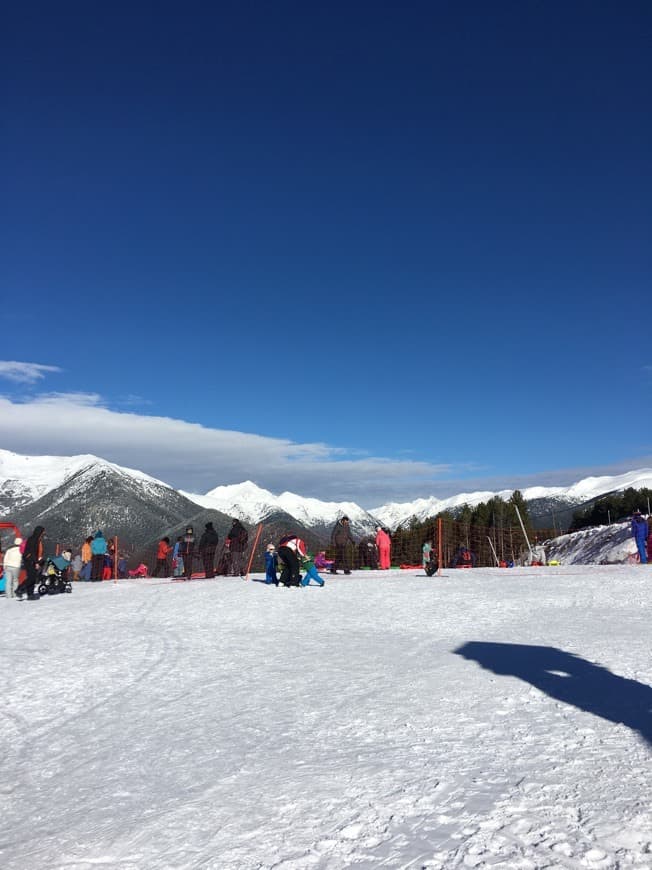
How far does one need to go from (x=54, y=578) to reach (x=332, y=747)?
14785mm

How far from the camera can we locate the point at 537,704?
19.4 ft

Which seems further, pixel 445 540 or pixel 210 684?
pixel 445 540

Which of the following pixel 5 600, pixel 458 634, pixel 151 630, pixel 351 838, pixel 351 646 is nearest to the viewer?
pixel 351 838

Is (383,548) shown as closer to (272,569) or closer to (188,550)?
(188,550)

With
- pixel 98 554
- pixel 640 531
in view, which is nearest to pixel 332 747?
pixel 640 531

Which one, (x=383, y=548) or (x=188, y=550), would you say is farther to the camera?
(x=383, y=548)

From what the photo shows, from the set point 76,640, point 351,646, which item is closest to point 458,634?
point 351,646

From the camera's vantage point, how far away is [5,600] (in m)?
17.1

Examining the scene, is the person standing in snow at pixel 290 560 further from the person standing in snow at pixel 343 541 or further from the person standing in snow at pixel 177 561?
the person standing in snow at pixel 177 561

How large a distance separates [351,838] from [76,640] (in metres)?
7.97

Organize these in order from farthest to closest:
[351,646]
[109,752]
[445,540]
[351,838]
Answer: [445,540] → [351,646] → [109,752] → [351,838]

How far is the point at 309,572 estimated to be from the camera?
17.7 metres

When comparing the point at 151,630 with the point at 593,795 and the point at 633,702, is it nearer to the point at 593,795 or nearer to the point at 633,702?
the point at 633,702

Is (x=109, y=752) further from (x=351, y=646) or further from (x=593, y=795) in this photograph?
(x=351, y=646)
